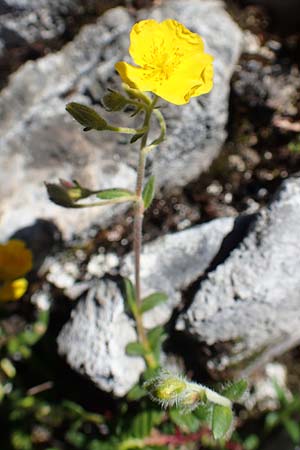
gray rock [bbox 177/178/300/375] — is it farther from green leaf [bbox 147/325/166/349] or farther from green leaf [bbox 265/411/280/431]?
green leaf [bbox 265/411/280/431]

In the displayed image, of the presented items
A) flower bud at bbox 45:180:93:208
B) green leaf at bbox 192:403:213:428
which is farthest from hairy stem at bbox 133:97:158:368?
green leaf at bbox 192:403:213:428

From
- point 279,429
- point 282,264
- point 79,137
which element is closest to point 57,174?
point 79,137

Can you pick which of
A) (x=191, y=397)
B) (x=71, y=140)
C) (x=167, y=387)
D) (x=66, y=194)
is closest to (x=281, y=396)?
(x=191, y=397)

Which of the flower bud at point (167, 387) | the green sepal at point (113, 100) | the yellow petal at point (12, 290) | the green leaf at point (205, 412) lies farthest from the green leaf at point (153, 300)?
the green sepal at point (113, 100)

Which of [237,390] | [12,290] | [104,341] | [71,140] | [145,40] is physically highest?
[145,40]

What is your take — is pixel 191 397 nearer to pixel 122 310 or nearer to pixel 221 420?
pixel 221 420

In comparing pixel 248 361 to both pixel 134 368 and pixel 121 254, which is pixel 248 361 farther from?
pixel 121 254
